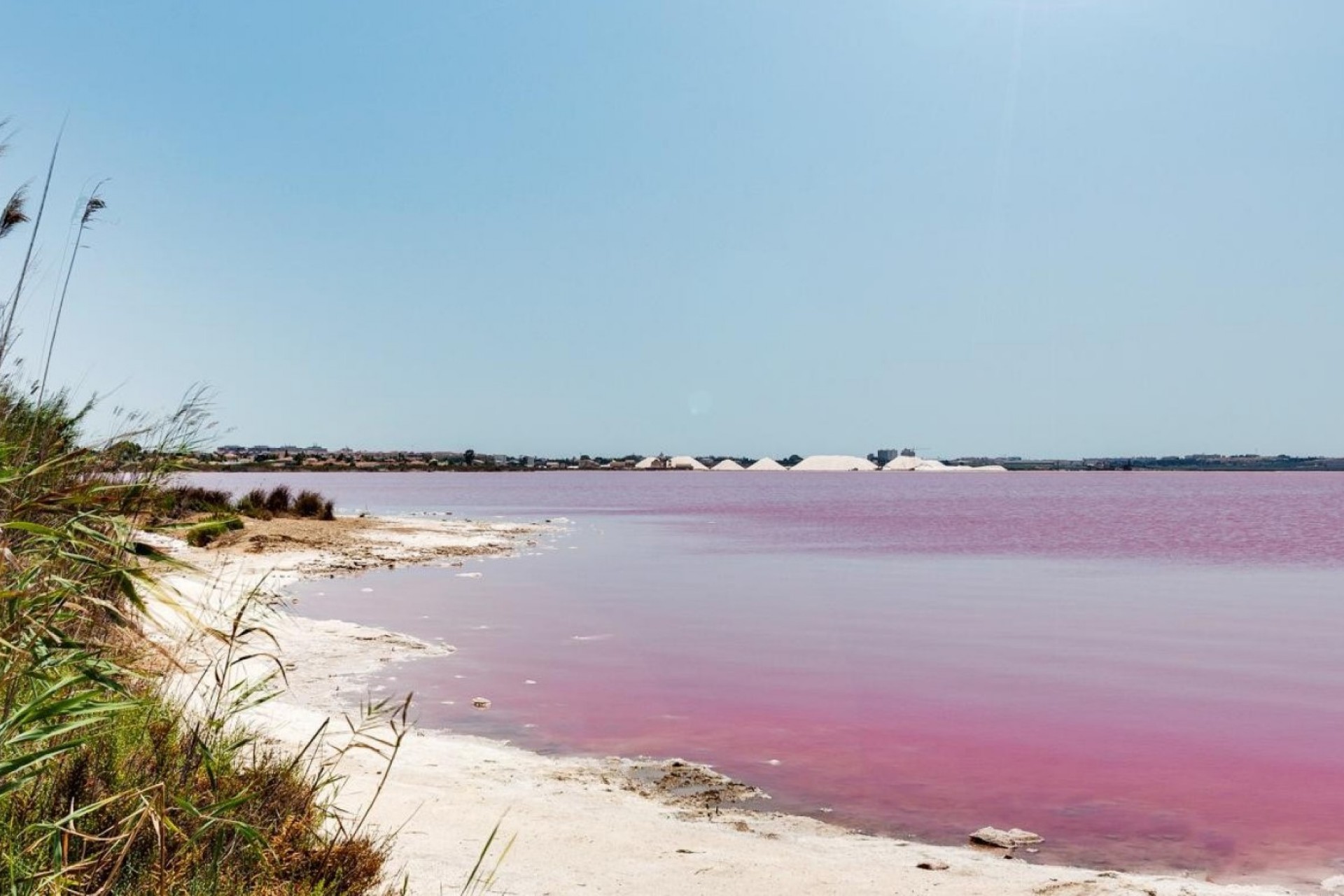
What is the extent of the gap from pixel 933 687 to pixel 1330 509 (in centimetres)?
6633

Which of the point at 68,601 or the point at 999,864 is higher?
the point at 68,601

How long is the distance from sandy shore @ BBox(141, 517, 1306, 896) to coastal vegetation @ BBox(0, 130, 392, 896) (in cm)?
36

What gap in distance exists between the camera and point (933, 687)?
11.7m

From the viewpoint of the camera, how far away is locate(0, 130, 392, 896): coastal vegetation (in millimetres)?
2932

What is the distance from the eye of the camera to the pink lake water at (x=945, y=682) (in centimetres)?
765

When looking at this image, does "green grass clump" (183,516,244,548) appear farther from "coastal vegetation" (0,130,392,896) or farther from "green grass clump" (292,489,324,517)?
"green grass clump" (292,489,324,517)

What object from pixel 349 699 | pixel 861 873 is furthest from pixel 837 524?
pixel 861 873

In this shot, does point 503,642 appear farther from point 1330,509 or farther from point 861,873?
point 1330,509

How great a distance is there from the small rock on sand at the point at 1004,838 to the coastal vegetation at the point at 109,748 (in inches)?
159

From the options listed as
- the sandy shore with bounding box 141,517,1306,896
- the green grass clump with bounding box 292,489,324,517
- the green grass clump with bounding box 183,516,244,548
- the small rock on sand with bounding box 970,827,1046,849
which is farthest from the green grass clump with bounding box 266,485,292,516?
the green grass clump with bounding box 183,516,244,548

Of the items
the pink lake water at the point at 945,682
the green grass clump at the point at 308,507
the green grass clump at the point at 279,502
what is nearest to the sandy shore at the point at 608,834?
the pink lake water at the point at 945,682

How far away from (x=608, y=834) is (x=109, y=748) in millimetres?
3227

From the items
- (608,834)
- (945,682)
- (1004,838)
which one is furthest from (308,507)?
(1004,838)

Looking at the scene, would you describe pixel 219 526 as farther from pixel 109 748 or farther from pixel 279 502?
pixel 279 502
